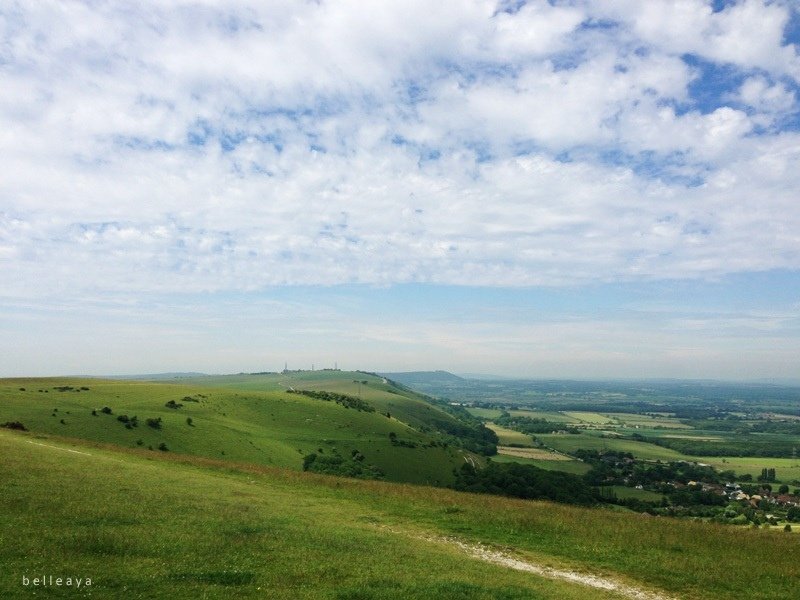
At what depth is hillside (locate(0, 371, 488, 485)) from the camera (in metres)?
71.2

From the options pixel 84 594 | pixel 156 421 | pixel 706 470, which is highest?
pixel 84 594

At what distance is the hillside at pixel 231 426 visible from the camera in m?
71.2

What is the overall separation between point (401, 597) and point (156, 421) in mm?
74191

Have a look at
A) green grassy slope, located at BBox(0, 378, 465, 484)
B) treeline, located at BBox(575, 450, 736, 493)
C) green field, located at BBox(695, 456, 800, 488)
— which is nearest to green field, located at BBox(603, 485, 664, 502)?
treeline, located at BBox(575, 450, 736, 493)

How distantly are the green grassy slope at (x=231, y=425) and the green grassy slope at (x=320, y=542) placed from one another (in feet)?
134

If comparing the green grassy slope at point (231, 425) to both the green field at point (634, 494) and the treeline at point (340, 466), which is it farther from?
the green field at point (634, 494)

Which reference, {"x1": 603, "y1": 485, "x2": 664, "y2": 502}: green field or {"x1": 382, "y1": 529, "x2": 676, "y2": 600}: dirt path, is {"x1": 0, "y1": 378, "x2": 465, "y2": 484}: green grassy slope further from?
{"x1": 382, "y1": 529, "x2": 676, "y2": 600}: dirt path

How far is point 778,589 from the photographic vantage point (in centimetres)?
1817

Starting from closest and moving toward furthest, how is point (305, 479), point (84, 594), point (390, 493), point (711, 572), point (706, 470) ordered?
point (84, 594), point (711, 572), point (390, 493), point (305, 479), point (706, 470)

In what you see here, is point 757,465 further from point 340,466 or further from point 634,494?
point 340,466

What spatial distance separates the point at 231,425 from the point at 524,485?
178 ft

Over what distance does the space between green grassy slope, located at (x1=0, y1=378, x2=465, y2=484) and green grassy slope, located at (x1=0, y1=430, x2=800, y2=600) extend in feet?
134

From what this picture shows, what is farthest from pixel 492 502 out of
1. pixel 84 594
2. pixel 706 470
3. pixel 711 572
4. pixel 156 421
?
pixel 706 470

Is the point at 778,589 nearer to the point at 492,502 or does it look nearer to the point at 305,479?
the point at 492,502
